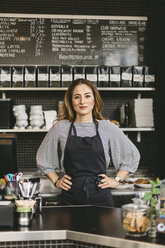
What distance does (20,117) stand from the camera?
3998 millimetres

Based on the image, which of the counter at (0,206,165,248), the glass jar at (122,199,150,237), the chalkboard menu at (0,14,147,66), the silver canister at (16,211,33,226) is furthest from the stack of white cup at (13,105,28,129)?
the glass jar at (122,199,150,237)

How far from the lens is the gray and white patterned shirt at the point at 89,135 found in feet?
8.75

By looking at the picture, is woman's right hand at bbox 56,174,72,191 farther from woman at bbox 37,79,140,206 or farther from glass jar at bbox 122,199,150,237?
glass jar at bbox 122,199,150,237

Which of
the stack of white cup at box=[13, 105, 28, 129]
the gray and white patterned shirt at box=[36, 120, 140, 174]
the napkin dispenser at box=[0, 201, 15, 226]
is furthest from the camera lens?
the stack of white cup at box=[13, 105, 28, 129]

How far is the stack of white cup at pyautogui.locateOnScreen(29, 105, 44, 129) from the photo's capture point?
158 inches

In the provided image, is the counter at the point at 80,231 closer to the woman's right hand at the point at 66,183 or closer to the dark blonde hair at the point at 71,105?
the woman's right hand at the point at 66,183

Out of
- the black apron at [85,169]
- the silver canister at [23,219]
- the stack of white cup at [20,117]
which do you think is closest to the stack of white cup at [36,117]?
the stack of white cup at [20,117]

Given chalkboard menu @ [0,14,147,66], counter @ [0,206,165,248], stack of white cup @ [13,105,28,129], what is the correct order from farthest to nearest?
chalkboard menu @ [0,14,147,66] < stack of white cup @ [13,105,28,129] < counter @ [0,206,165,248]

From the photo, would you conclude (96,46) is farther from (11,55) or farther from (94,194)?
(94,194)

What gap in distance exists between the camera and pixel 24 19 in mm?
4359

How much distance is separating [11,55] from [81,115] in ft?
6.51

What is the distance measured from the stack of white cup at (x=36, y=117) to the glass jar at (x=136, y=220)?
8.27 feet

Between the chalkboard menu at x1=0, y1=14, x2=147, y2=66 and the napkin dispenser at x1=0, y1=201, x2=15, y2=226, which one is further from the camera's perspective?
the chalkboard menu at x1=0, y1=14, x2=147, y2=66

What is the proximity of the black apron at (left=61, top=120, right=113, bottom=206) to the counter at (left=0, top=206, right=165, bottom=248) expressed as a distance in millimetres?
543
